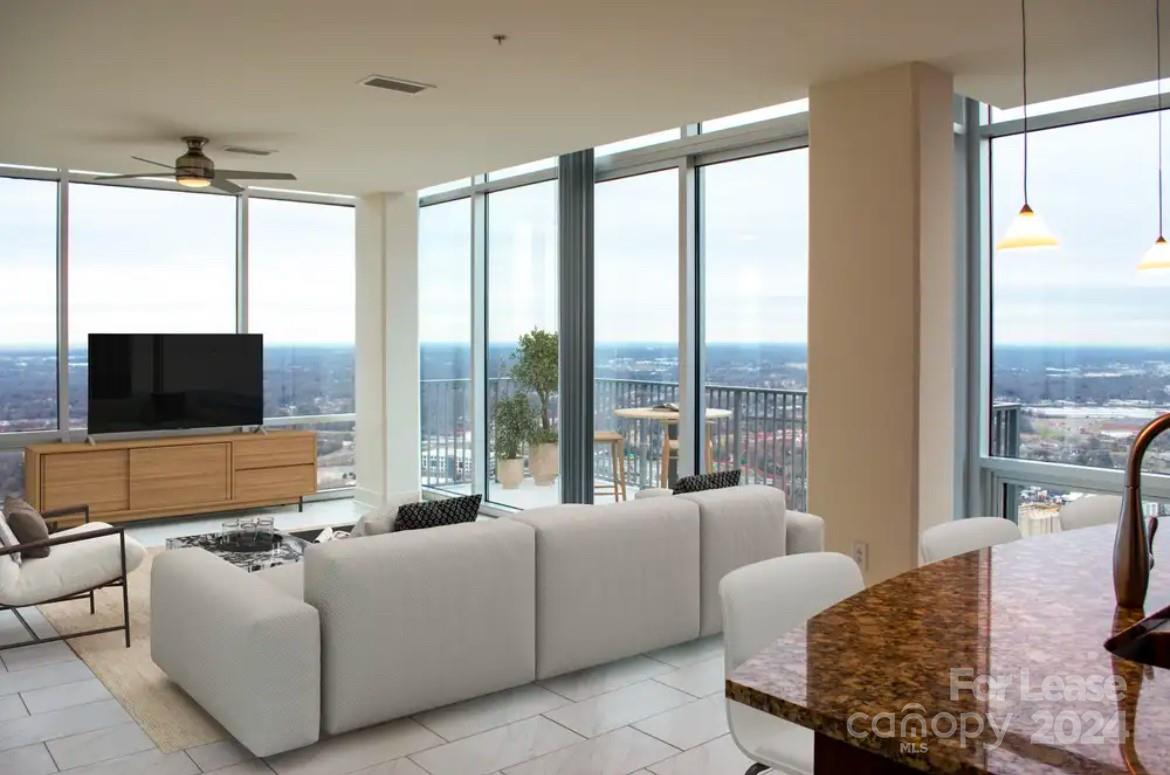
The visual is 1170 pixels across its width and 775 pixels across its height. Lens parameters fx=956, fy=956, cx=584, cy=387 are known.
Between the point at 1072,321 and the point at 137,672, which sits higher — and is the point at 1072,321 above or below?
above

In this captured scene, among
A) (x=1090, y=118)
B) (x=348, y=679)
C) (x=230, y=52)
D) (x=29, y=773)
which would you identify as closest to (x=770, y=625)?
(x=348, y=679)

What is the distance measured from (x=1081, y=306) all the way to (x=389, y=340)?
5556 millimetres

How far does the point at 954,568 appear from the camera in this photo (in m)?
1.99

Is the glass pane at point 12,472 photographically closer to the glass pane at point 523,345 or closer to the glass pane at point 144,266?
the glass pane at point 144,266

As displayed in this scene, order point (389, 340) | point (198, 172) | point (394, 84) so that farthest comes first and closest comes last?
point (389, 340) → point (198, 172) → point (394, 84)

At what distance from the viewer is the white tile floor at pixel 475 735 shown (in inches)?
123

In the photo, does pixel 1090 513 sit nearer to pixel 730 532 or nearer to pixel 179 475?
pixel 730 532

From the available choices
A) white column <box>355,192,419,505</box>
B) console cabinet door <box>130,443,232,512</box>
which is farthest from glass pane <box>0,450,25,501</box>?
white column <box>355,192,419,505</box>

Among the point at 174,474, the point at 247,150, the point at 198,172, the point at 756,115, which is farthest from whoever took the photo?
the point at 174,474

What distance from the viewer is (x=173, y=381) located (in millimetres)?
7801

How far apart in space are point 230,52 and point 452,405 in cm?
469

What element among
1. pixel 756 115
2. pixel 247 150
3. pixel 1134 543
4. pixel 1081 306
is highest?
pixel 756 115

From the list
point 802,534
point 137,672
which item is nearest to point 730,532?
point 802,534

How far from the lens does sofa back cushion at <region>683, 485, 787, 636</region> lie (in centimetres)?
423
